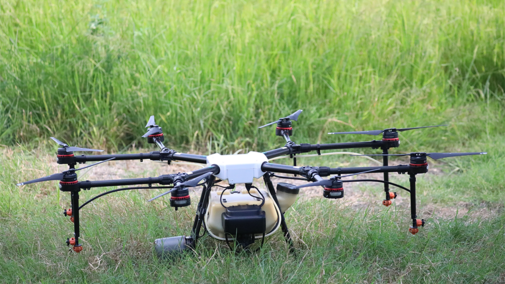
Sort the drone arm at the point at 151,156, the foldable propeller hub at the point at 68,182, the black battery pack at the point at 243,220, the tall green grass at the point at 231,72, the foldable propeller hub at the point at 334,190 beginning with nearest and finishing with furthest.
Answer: the foldable propeller hub at the point at 334,190
the foldable propeller hub at the point at 68,182
the black battery pack at the point at 243,220
the drone arm at the point at 151,156
the tall green grass at the point at 231,72

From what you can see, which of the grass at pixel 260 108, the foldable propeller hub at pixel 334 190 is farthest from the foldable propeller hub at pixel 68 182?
the foldable propeller hub at pixel 334 190

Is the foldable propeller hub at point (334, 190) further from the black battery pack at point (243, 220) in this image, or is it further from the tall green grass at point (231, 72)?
the tall green grass at point (231, 72)

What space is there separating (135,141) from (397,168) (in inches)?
125

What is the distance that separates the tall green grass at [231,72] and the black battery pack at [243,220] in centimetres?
239

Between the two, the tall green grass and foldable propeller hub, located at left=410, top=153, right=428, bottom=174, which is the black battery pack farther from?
A: the tall green grass

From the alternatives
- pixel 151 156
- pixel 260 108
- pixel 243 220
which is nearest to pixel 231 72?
pixel 260 108

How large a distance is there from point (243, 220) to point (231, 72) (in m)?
2.98

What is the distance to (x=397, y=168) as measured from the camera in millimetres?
2742

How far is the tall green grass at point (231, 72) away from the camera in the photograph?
5.36 meters

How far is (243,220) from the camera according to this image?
2723mm

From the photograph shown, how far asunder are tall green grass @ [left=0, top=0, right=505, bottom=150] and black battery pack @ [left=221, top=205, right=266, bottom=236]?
2389mm

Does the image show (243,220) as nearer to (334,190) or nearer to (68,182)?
(334,190)

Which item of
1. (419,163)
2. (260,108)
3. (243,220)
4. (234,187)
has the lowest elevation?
(243,220)

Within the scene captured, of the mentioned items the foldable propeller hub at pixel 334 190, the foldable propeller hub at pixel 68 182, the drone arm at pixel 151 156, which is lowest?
the foldable propeller hub at pixel 334 190
